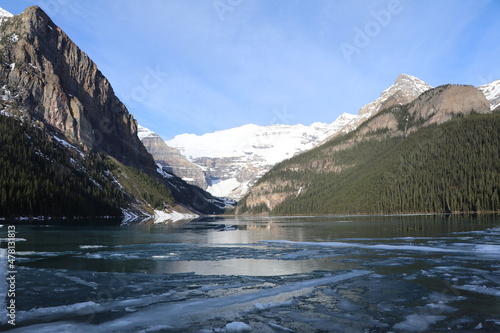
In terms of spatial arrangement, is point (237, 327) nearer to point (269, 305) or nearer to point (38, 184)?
point (269, 305)

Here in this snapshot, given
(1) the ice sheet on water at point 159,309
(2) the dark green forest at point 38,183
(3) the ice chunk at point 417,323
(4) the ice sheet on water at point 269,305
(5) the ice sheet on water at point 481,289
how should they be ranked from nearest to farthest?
(3) the ice chunk at point 417,323
(1) the ice sheet on water at point 159,309
(4) the ice sheet on water at point 269,305
(5) the ice sheet on water at point 481,289
(2) the dark green forest at point 38,183

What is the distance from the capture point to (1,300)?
18859 mm

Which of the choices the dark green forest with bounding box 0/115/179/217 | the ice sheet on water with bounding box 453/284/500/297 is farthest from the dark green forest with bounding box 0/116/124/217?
the ice sheet on water with bounding box 453/284/500/297

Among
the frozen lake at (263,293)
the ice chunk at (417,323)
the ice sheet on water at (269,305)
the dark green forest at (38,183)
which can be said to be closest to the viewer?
the ice chunk at (417,323)

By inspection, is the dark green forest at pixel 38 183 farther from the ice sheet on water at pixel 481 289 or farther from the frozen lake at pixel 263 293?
the ice sheet on water at pixel 481 289

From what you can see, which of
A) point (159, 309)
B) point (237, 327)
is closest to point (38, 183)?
point (159, 309)

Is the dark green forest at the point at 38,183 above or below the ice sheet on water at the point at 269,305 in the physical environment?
above

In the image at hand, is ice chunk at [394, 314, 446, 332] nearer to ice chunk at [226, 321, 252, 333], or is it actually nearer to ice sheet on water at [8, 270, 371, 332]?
ice chunk at [226, 321, 252, 333]

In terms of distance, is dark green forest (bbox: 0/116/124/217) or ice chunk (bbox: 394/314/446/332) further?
dark green forest (bbox: 0/116/124/217)

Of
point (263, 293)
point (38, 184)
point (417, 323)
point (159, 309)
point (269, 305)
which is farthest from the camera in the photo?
point (38, 184)

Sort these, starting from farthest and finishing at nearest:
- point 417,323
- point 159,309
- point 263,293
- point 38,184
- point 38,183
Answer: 1. point 38,183
2. point 38,184
3. point 263,293
4. point 159,309
5. point 417,323

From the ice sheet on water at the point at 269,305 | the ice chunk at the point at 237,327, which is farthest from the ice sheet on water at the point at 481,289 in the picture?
the ice chunk at the point at 237,327

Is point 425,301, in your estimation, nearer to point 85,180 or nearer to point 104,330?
point 104,330

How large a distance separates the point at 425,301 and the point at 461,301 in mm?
1685
